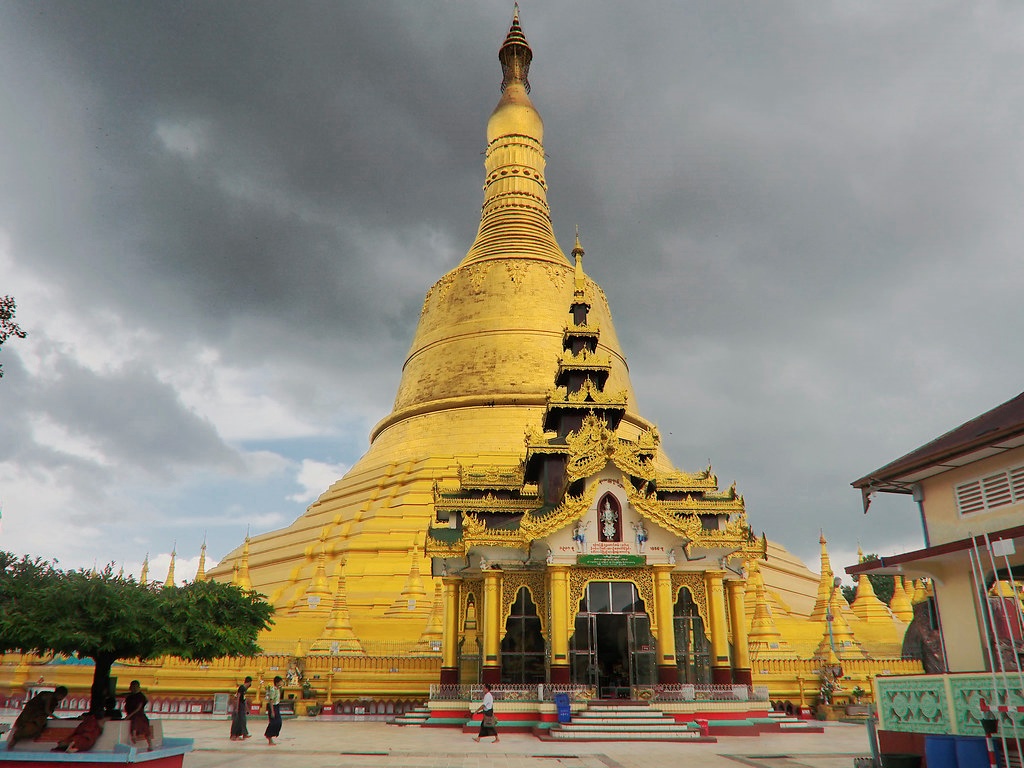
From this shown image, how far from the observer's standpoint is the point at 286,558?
2881cm

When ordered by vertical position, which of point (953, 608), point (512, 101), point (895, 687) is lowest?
point (895, 687)

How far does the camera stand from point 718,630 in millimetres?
17344

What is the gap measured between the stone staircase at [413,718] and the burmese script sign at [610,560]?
5181mm

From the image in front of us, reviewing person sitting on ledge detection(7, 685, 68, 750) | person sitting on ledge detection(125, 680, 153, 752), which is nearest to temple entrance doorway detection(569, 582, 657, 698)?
person sitting on ledge detection(125, 680, 153, 752)

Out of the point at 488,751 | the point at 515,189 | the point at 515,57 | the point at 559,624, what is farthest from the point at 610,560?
the point at 515,57

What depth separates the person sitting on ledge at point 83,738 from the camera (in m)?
8.60

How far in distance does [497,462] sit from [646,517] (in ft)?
39.8

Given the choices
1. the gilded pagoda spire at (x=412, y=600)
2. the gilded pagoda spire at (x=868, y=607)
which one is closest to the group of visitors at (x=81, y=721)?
A: the gilded pagoda spire at (x=412, y=600)

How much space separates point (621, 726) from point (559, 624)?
2.39m

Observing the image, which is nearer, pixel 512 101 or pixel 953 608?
pixel 953 608

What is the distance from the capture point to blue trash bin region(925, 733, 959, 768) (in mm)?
8383

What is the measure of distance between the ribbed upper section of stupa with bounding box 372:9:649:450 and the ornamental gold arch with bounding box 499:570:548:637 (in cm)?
1259

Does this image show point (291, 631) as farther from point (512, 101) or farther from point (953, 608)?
point (512, 101)

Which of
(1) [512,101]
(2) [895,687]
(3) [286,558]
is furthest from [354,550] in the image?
(1) [512,101]
